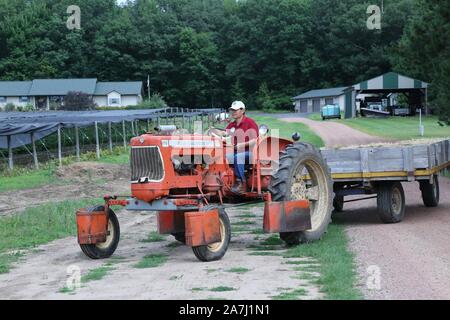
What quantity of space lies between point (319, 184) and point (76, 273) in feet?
15.4

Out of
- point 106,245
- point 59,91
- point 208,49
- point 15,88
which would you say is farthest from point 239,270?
point 208,49

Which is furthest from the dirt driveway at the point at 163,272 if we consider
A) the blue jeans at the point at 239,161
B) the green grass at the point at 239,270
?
the blue jeans at the point at 239,161

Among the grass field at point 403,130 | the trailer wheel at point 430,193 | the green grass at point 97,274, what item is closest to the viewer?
the green grass at point 97,274

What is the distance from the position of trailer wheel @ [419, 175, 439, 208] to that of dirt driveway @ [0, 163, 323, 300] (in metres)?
Answer: 4.07

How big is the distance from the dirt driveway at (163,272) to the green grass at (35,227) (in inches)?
13.5

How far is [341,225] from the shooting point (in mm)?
13453

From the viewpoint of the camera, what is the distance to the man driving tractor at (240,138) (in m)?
10.8

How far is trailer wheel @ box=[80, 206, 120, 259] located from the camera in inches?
413

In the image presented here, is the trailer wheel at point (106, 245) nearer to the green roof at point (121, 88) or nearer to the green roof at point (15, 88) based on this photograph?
the green roof at point (121, 88)

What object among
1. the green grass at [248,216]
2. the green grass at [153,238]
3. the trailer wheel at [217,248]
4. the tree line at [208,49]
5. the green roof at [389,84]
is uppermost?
the tree line at [208,49]

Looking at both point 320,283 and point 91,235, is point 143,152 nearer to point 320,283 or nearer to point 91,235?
point 91,235

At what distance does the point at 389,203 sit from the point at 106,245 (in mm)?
5645

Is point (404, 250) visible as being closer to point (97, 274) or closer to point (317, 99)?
point (97, 274)
